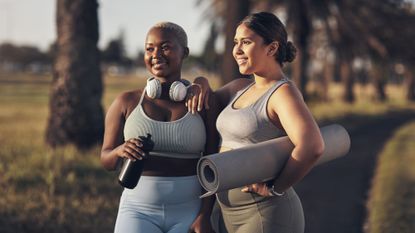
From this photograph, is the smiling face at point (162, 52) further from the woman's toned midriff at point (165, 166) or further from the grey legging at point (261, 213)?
the grey legging at point (261, 213)

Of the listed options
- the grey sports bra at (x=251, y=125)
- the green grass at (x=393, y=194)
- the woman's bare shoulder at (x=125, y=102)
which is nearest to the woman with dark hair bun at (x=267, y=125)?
the grey sports bra at (x=251, y=125)

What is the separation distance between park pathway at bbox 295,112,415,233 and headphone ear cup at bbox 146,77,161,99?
13.5 ft

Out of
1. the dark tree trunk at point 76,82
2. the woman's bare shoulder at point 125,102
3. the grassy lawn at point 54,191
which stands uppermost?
the woman's bare shoulder at point 125,102

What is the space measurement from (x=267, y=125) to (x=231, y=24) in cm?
884

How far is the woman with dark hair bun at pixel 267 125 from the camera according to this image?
2551 mm

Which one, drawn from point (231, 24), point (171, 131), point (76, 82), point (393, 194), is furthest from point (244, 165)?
point (231, 24)

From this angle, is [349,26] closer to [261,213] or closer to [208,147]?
[208,147]

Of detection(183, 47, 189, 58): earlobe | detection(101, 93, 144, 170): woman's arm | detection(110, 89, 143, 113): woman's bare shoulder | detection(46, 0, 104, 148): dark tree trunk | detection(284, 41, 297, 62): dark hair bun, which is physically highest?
detection(284, 41, 297, 62): dark hair bun

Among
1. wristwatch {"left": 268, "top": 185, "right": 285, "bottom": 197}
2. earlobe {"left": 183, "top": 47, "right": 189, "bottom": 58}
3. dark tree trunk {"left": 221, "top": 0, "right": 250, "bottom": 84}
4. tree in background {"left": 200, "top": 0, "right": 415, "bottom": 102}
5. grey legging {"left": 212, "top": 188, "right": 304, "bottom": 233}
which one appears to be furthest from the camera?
tree in background {"left": 200, "top": 0, "right": 415, "bottom": 102}

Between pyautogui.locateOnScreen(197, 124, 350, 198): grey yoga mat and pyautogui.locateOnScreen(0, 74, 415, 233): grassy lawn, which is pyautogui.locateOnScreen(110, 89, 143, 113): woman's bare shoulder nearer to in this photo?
pyautogui.locateOnScreen(197, 124, 350, 198): grey yoga mat

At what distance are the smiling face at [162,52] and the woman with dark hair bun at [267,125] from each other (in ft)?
0.65

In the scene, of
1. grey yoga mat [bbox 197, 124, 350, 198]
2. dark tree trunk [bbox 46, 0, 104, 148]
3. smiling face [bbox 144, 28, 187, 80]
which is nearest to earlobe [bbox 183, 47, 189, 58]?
smiling face [bbox 144, 28, 187, 80]

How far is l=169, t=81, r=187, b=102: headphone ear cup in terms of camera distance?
2.83 m

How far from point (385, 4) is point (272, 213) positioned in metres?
21.1
